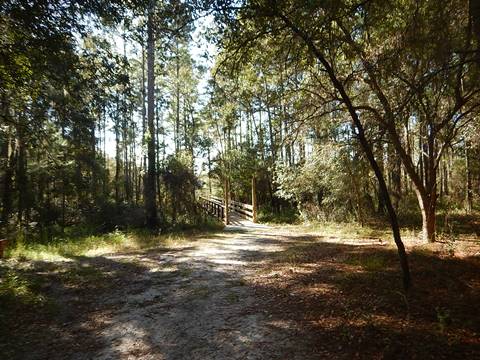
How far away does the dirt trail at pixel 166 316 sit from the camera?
3.69 metres

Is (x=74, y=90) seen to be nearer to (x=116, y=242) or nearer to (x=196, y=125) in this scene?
(x=116, y=242)

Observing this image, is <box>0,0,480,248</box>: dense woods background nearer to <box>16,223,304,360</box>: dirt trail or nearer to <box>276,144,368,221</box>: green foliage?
<box>276,144,368,221</box>: green foliage

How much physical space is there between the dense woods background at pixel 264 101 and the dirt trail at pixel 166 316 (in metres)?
2.63

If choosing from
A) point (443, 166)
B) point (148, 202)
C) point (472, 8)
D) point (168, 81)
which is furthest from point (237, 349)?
point (443, 166)

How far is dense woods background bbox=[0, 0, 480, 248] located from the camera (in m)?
5.23

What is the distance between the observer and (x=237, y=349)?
3596mm

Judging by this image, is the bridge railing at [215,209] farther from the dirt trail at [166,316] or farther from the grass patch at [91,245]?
the dirt trail at [166,316]

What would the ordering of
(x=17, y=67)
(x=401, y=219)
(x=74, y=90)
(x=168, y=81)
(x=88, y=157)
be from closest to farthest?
(x=17, y=67)
(x=74, y=90)
(x=401, y=219)
(x=88, y=157)
(x=168, y=81)

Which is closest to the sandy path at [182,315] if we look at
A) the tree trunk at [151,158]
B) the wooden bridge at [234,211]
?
the tree trunk at [151,158]

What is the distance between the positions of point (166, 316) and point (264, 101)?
16.7ft

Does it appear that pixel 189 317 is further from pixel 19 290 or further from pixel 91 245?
pixel 91 245

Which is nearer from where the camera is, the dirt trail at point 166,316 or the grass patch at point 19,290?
the dirt trail at point 166,316

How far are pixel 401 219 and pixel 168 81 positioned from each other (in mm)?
19490

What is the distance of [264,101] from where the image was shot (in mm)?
7496
